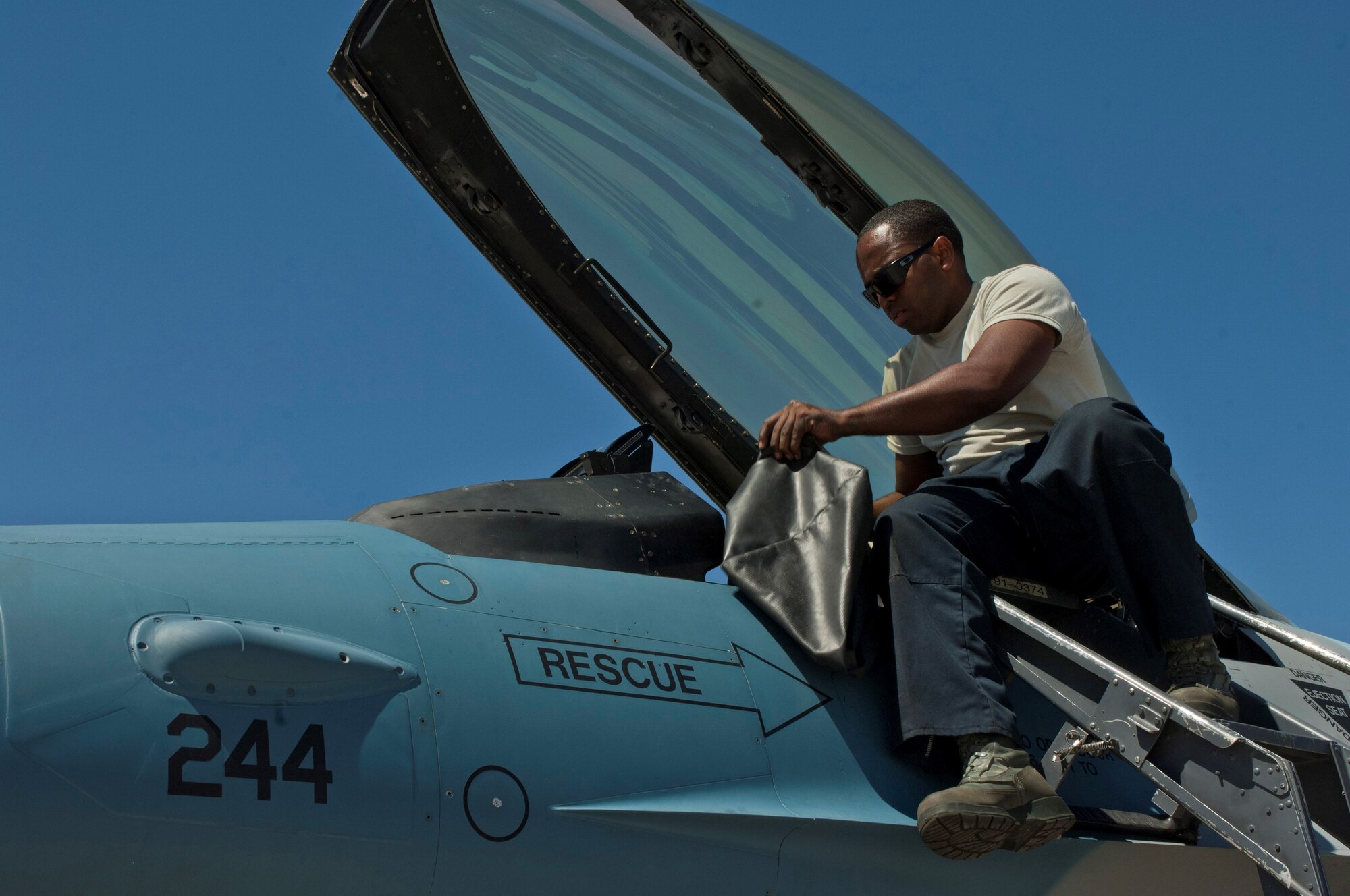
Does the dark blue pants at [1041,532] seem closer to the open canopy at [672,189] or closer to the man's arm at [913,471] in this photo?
the man's arm at [913,471]

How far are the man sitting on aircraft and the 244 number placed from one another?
118 centimetres

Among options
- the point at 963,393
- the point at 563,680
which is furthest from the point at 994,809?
the point at 963,393

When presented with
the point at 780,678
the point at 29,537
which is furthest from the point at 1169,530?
the point at 29,537

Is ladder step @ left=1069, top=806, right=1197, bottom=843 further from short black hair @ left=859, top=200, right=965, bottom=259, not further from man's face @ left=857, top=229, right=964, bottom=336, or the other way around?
short black hair @ left=859, top=200, right=965, bottom=259

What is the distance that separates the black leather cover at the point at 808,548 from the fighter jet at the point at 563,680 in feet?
0.24

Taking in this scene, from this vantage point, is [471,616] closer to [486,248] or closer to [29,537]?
[29,537]

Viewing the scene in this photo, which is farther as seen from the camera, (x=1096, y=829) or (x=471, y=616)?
(x=1096, y=829)

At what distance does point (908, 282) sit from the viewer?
333cm

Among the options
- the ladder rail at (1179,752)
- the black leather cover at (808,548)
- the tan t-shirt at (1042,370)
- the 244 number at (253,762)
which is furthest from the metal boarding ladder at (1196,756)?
the 244 number at (253,762)

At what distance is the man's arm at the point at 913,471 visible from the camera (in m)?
3.67

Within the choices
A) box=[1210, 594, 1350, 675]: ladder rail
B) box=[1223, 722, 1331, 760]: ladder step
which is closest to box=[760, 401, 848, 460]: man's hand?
box=[1223, 722, 1331, 760]: ladder step

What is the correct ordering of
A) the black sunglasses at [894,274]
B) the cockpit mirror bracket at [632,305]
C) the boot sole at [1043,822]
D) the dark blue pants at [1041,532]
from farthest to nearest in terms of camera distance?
the cockpit mirror bracket at [632,305] → the black sunglasses at [894,274] → the dark blue pants at [1041,532] → the boot sole at [1043,822]

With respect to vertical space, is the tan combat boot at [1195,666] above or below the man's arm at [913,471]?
below

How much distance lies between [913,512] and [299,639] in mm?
1426
